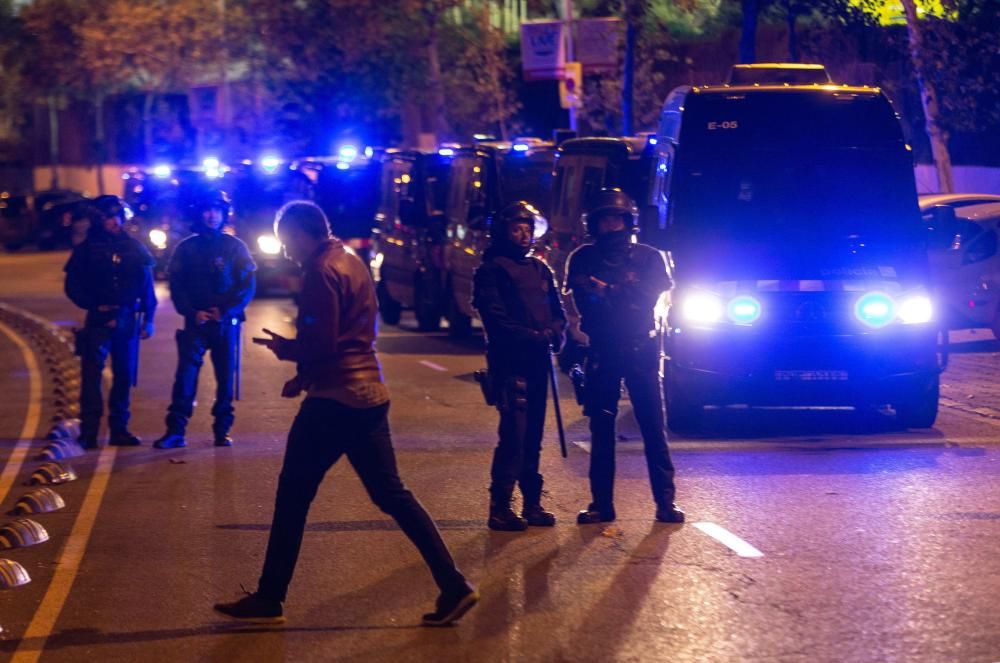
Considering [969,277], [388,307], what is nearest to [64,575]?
[969,277]

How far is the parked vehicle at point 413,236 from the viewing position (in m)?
21.8

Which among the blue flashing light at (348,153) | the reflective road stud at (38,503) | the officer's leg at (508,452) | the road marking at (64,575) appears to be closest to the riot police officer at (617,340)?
the officer's leg at (508,452)

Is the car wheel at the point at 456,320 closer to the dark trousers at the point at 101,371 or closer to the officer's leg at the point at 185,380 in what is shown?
the dark trousers at the point at 101,371

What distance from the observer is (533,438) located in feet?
30.8

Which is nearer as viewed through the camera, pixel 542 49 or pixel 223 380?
pixel 223 380

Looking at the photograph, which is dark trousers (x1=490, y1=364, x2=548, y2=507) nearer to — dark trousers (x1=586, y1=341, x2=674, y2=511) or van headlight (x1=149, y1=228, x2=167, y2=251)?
dark trousers (x1=586, y1=341, x2=674, y2=511)

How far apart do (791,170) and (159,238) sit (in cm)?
2210

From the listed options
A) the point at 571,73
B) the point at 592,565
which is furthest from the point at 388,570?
the point at 571,73

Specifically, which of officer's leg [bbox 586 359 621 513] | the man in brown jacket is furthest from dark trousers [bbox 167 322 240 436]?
the man in brown jacket

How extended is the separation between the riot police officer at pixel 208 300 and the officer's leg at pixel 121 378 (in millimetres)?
450

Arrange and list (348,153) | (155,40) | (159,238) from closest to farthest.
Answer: (348,153), (159,238), (155,40)

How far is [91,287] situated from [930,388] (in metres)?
6.29

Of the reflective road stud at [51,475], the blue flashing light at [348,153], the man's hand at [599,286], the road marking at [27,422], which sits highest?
the blue flashing light at [348,153]

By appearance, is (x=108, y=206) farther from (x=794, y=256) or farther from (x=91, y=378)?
(x=794, y=256)
